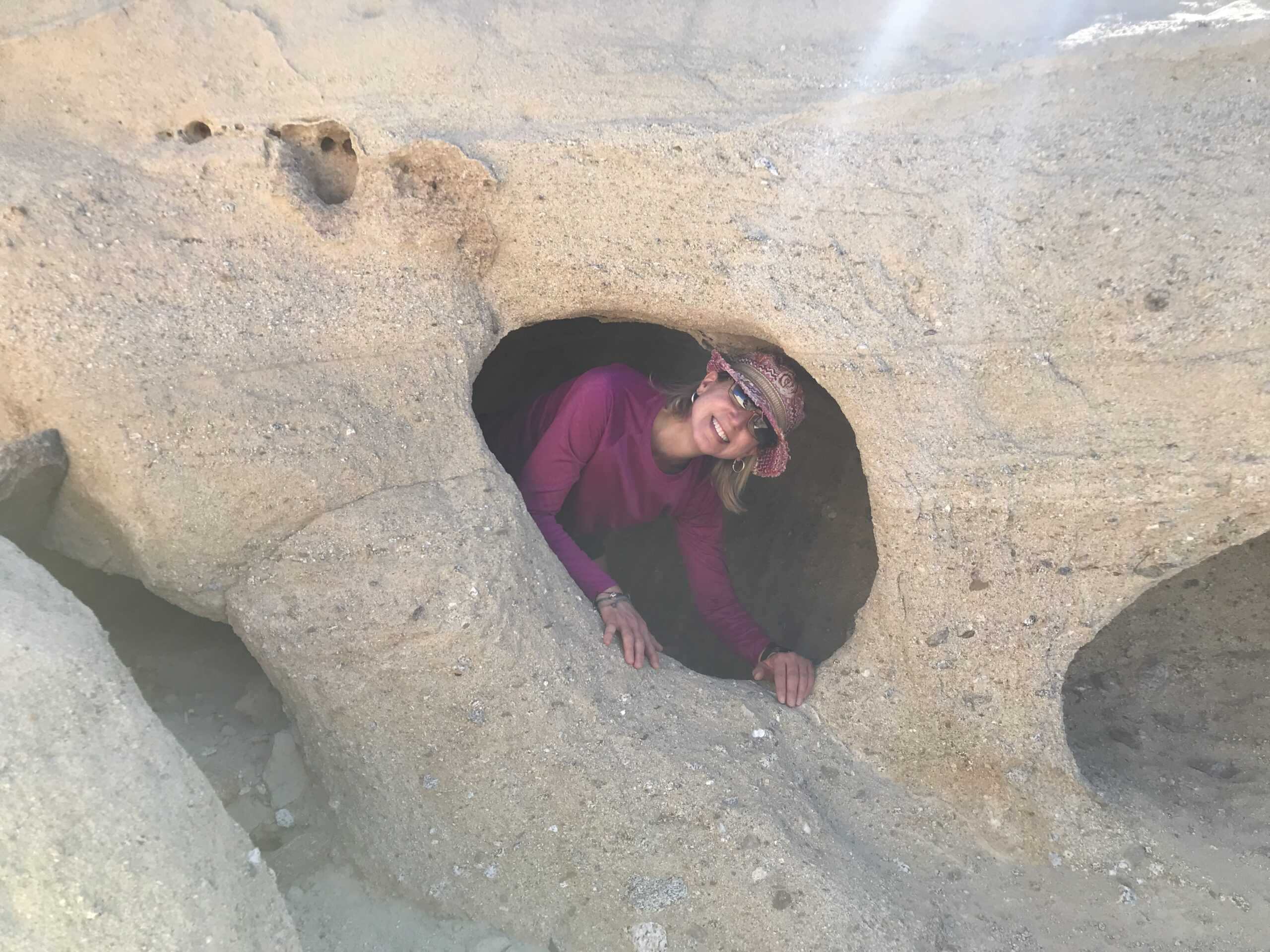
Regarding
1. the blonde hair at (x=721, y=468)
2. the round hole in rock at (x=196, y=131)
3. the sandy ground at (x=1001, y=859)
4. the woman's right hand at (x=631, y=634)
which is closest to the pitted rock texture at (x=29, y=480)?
the sandy ground at (x=1001, y=859)

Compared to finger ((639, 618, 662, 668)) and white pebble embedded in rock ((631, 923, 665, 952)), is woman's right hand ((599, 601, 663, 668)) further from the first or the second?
white pebble embedded in rock ((631, 923, 665, 952))

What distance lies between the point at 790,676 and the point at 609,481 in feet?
2.10

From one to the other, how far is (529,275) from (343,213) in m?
0.37

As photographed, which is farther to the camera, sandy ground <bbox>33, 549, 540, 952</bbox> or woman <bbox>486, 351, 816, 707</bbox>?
woman <bbox>486, 351, 816, 707</bbox>

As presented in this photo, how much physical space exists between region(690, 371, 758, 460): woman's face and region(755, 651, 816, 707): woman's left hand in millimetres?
466

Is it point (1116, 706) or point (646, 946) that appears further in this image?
point (1116, 706)

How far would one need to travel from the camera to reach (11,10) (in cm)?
158

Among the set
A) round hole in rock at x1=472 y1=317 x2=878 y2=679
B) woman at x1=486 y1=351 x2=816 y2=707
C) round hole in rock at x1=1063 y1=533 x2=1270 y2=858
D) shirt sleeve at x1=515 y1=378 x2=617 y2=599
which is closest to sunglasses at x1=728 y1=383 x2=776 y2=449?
woman at x1=486 y1=351 x2=816 y2=707

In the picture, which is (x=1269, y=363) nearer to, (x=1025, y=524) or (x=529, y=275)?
(x=1025, y=524)

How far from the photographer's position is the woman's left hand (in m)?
1.81

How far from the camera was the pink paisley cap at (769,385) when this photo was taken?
1.87m

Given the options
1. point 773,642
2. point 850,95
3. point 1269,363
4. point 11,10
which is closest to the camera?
point 1269,363

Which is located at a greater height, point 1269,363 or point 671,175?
point 671,175

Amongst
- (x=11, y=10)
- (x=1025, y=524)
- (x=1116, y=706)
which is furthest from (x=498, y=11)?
(x=1116, y=706)
